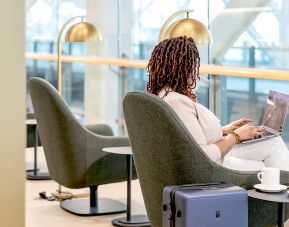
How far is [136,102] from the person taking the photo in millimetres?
Answer: 3350

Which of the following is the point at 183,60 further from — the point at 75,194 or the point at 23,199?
the point at 75,194

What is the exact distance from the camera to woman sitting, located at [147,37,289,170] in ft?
11.5

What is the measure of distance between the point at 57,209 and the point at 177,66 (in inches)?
74.7

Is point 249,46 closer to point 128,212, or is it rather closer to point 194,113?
point 128,212

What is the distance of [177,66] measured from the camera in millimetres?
3652

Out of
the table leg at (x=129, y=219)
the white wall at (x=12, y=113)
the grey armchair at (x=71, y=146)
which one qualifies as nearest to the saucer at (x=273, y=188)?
the white wall at (x=12, y=113)

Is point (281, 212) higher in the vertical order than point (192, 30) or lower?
lower

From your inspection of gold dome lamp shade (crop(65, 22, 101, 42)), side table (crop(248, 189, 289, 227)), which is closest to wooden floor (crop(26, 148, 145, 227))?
gold dome lamp shade (crop(65, 22, 101, 42))

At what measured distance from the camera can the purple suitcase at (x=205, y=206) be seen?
2928mm

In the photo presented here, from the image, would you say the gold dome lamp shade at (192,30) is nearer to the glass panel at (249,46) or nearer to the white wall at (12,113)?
the glass panel at (249,46)

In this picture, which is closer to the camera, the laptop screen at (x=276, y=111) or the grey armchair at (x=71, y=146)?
the laptop screen at (x=276, y=111)

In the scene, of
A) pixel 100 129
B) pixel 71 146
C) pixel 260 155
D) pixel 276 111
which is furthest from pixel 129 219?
pixel 276 111

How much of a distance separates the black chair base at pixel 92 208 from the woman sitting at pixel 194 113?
1.36 meters

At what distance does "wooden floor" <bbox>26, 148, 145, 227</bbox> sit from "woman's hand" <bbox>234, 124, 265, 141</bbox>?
1.30 m
